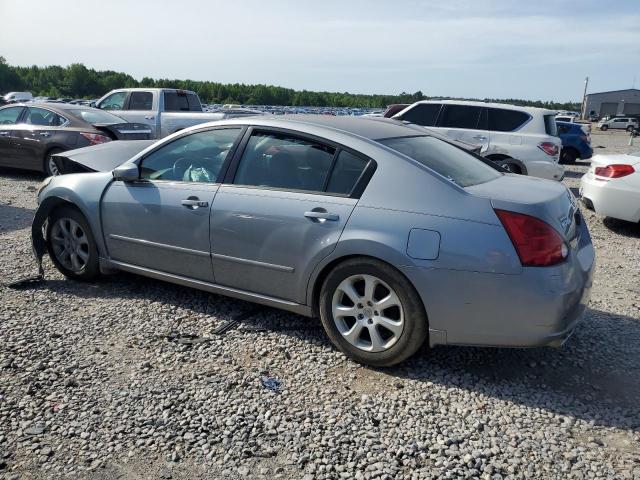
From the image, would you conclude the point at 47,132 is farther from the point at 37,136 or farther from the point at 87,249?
the point at 87,249

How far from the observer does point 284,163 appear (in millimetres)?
3938

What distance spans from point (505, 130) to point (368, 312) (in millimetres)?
8276

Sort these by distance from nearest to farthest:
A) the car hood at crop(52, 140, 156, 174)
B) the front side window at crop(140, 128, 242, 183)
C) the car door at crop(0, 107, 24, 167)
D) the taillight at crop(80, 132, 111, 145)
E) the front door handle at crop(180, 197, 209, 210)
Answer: the front door handle at crop(180, 197, 209, 210), the front side window at crop(140, 128, 242, 183), the car hood at crop(52, 140, 156, 174), the taillight at crop(80, 132, 111, 145), the car door at crop(0, 107, 24, 167)

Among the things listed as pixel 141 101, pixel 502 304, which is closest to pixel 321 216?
pixel 502 304

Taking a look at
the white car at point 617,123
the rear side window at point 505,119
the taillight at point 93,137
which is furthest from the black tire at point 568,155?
the white car at point 617,123

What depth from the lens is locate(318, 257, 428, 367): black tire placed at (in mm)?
3348

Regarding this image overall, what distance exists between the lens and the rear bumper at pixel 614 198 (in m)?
7.52

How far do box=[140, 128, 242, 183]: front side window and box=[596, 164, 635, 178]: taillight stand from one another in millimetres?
5891

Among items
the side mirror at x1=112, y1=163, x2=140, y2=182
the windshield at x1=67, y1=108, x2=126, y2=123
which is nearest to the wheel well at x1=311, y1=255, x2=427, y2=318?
the side mirror at x1=112, y1=163, x2=140, y2=182

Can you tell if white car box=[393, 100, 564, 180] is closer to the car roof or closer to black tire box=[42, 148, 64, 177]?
the car roof

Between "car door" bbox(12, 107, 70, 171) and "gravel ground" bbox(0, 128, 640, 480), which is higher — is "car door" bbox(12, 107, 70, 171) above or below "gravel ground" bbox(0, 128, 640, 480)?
above

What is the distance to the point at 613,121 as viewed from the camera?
57.0 metres

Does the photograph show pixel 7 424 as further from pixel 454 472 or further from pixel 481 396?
pixel 481 396

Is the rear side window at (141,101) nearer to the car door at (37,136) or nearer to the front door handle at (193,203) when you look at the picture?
the car door at (37,136)
